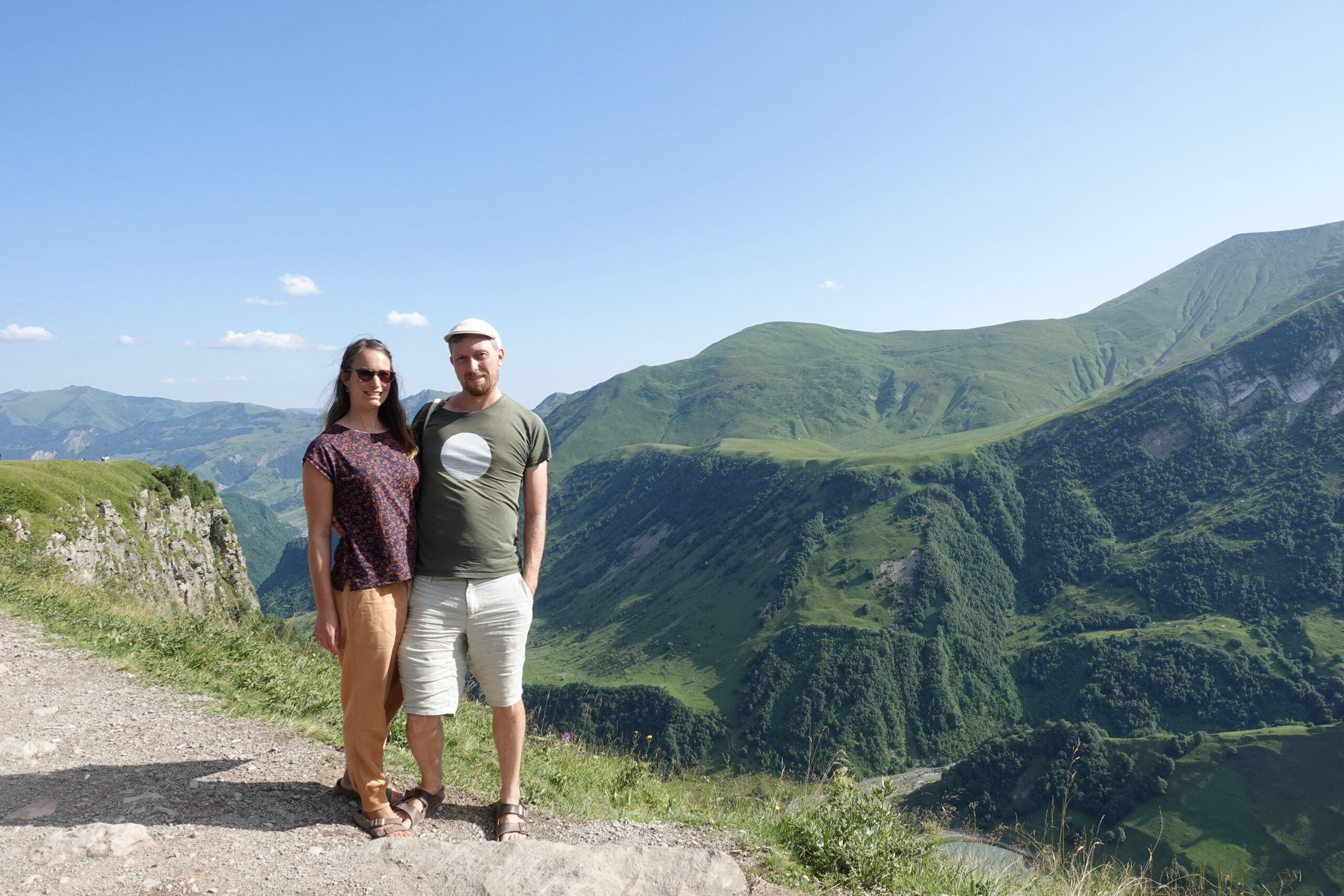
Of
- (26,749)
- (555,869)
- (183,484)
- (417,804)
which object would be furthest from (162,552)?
(555,869)

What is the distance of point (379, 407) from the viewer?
5820 mm

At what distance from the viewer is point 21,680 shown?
8211mm

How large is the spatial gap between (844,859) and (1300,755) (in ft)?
457

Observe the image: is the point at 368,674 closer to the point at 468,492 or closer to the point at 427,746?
the point at 427,746

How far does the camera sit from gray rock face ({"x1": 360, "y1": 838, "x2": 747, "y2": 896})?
455 cm

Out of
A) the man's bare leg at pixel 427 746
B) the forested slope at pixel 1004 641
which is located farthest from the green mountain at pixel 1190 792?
the man's bare leg at pixel 427 746

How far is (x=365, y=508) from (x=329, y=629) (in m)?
0.98

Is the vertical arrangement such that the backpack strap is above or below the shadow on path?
above

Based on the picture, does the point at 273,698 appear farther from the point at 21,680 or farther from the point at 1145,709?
the point at 1145,709

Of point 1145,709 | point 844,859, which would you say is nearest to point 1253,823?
point 1145,709

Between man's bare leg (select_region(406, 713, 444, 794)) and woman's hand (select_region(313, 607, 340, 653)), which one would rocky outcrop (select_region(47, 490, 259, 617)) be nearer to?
man's bare leg (select_region(406, 713, 444, 794))

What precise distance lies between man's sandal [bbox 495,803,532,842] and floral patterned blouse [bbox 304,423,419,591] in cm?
202

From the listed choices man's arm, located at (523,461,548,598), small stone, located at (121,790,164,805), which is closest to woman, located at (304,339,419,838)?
man's arm, located at (523,461,548,598)

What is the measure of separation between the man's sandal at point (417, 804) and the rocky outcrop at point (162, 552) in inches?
428
